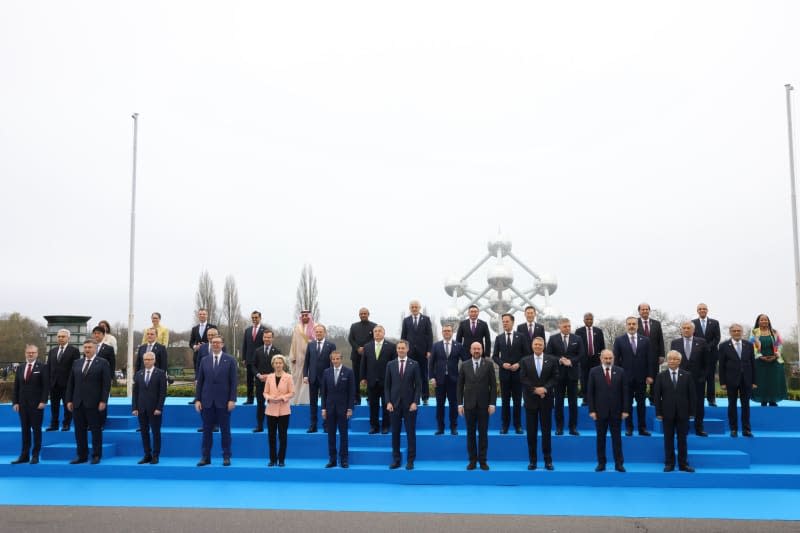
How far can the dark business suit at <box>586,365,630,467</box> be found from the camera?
10.1 metres

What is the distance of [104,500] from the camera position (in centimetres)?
910

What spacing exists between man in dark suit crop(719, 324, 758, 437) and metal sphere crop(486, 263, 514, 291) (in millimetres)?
27021

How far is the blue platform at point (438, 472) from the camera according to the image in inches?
356

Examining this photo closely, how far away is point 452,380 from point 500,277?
27.2 m

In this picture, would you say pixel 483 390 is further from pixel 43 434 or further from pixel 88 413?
pixel 43 434

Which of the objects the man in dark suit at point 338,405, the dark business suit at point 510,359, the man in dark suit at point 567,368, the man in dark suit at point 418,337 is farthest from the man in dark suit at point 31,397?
the man in dark suit at point 567,368

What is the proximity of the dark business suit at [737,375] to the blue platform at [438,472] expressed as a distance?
0.33 metres

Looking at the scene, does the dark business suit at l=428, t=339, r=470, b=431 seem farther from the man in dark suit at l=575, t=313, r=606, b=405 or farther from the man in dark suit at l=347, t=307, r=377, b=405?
the man in dark suit at l=575, t=313, r=606, b=405

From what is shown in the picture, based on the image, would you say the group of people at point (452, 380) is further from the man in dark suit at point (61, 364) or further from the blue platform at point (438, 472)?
the blue platform at point (438, 472)

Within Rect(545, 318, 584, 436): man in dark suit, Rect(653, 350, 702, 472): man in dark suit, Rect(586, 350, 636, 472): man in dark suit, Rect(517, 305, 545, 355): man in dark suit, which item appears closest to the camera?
Rect(653, 350, 702, 472): man in dark suit

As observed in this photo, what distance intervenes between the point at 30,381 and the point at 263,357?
3.59m

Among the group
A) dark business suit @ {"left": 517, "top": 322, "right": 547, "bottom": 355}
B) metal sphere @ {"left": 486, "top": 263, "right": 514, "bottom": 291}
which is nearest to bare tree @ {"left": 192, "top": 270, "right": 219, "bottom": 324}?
metal sphere @ {"left": 486, "top": 263, "right": 514, "bottom": 291}

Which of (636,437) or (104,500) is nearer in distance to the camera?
(104,500)

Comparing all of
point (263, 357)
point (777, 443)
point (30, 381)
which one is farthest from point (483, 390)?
point (30, 381)
